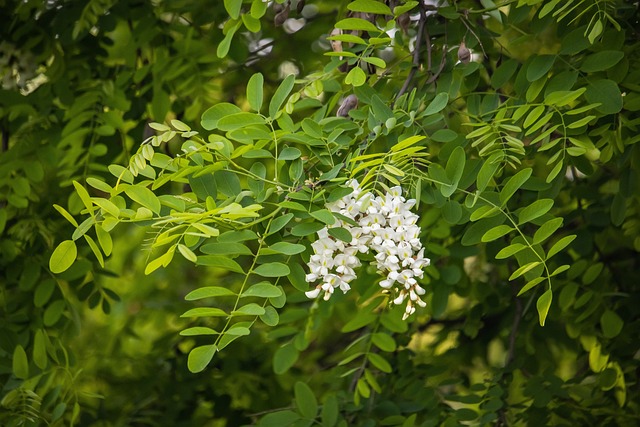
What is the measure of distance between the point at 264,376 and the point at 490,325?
681mm

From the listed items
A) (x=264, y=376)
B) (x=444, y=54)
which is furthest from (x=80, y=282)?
(x=444, y=54)

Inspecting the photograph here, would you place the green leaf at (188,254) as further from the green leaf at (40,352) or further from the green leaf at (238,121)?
the green leaf at (40,352)

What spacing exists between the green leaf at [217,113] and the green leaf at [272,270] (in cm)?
26

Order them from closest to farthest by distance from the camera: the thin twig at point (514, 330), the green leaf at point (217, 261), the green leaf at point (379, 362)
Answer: the green leaf at point (217, 261) → the green leaf at point (379, 362) → the thin twig at point (514, 330)

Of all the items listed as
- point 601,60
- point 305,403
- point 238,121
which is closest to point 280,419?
point 305,403

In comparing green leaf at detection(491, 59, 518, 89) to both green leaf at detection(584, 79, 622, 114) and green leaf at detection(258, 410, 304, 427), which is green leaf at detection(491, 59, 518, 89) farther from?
green leaf at detection(258, 410, 304, 427)

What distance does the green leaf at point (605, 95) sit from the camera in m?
1.24

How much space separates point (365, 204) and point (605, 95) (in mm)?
526

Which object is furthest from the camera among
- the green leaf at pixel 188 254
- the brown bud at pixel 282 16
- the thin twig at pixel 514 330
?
the thin twig at pixel 514 330

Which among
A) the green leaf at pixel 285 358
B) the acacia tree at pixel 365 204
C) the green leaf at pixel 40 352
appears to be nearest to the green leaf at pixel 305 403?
the acacia tree at pixel 365 204

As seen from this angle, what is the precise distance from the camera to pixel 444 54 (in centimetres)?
137

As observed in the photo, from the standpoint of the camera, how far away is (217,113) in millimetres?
1190

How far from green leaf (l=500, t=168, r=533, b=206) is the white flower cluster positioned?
19cm

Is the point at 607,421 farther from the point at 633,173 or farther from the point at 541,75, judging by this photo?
the point at 541,75
